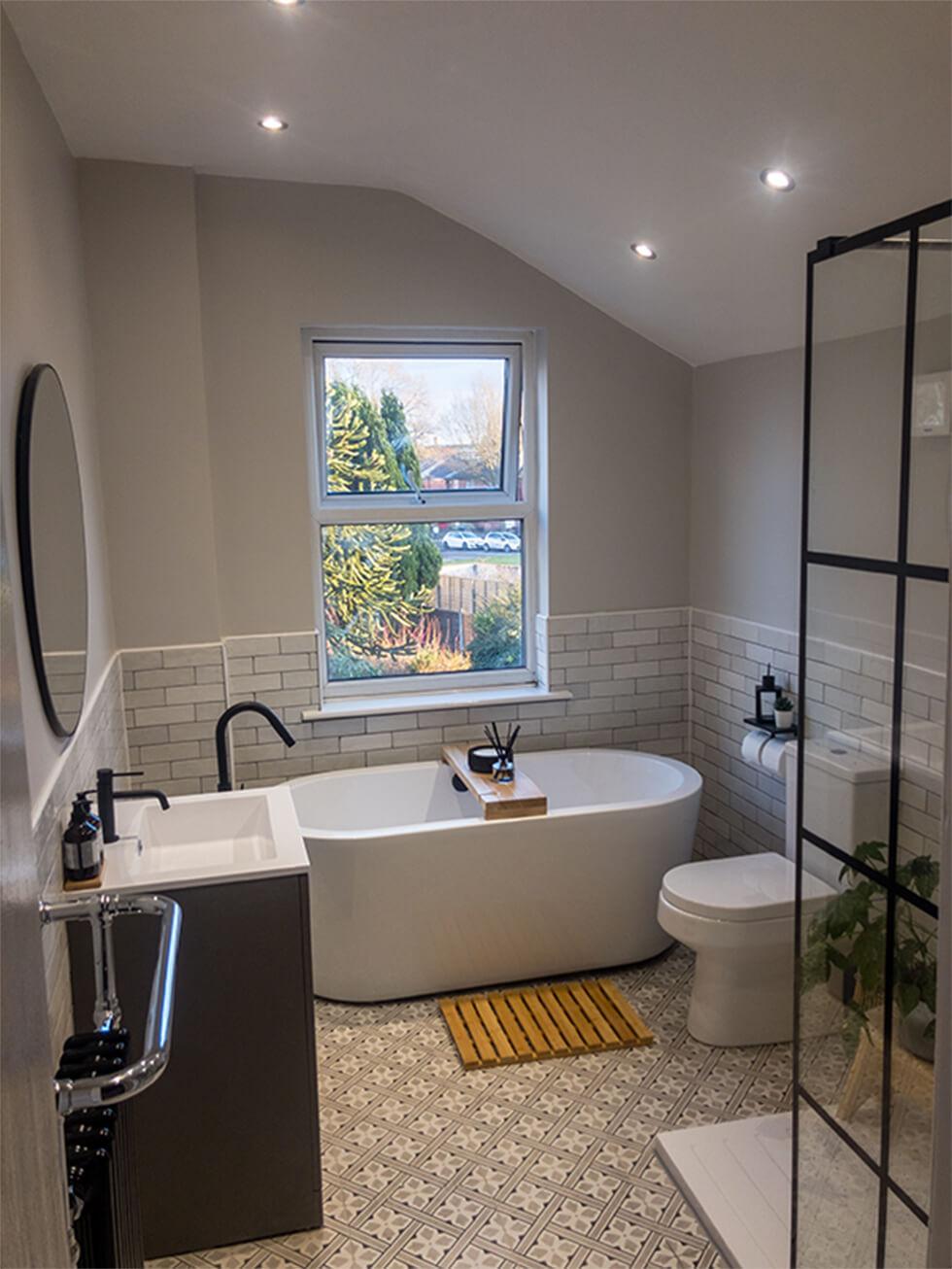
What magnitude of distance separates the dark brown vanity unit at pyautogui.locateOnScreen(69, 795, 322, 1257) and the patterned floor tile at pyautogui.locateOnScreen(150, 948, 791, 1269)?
13 centimetres

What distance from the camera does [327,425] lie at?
4.17 meters

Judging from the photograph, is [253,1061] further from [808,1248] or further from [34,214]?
[34,214]

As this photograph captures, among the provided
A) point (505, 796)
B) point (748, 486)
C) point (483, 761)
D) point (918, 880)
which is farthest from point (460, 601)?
point (918, 880)

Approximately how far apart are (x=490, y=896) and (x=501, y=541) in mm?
1591

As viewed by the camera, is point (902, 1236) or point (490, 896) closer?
point (902, 1236)

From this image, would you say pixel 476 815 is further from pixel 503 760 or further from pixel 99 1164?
pixel 99 1164

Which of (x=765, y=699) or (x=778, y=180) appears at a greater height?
(x=778, y=180)

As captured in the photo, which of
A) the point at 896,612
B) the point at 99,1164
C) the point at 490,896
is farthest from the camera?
the point at 490,896

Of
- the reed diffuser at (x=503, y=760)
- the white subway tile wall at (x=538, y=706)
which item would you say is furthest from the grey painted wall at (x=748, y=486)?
the reed diffuser at (x=503, y=760)

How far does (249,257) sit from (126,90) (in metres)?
0.99

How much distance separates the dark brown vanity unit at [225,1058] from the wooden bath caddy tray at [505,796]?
46.2 inches

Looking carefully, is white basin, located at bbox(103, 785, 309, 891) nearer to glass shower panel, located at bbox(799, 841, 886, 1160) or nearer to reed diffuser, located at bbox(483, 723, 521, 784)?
reed diffuser, located at bbox(483, 723, 521, 784)

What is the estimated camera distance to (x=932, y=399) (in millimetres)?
1681

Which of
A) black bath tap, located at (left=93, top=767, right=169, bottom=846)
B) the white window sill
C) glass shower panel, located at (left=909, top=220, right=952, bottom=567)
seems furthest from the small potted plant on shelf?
black bath tap, located at (left=93, top=767, right=169, bottom=846)
